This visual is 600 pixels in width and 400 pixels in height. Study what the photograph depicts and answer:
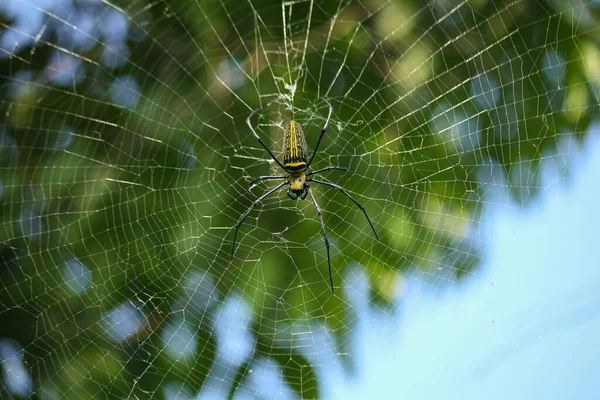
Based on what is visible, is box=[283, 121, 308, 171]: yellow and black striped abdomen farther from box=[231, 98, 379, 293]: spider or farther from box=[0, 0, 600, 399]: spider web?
box=[0, 0, 600, 399]: spider web

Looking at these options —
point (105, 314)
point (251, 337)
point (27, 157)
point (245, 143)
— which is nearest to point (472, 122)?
point (245, 143)

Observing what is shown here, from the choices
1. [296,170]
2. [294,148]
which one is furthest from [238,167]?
[296,170]

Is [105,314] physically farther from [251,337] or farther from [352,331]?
[352,331]

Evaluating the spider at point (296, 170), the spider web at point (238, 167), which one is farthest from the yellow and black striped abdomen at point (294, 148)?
the spider web at point (238, 167)

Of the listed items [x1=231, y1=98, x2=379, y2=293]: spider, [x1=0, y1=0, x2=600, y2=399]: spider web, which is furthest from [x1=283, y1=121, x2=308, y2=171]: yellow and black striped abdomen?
[x1=0, y1=0, x2=600, y2=399]: spider web

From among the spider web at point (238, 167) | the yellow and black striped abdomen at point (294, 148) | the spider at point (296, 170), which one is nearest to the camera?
the spider web at point (238, 167)

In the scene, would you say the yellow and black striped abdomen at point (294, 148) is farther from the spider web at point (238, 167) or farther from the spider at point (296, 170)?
the spider web at point (238, 167)
